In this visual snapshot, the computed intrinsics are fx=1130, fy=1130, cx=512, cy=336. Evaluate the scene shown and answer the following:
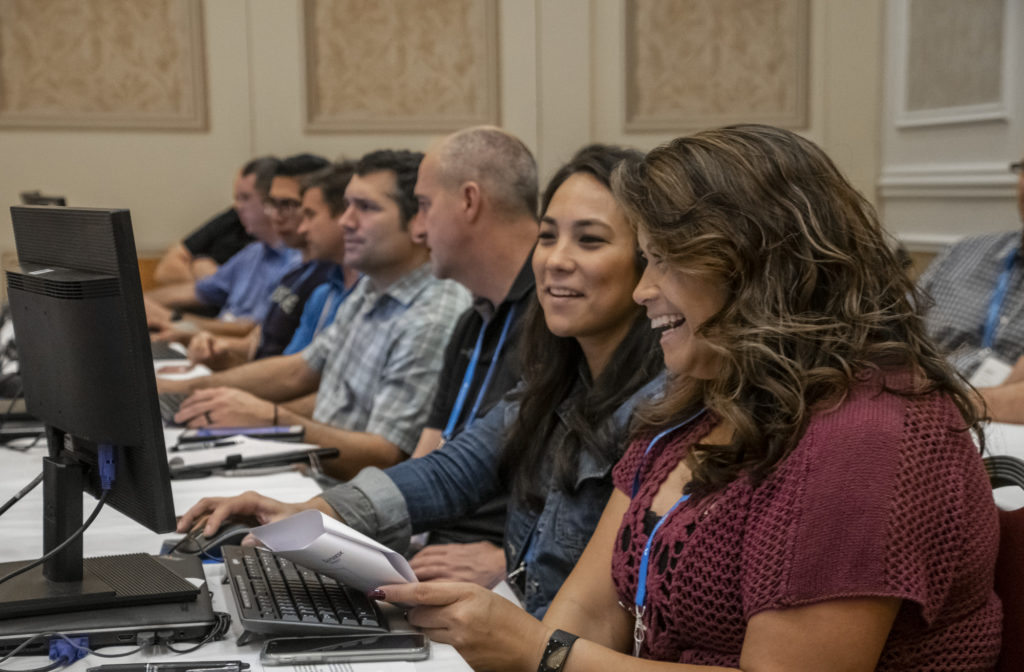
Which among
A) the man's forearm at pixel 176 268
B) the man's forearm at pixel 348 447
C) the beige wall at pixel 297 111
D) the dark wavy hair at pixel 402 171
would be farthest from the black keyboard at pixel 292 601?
the beige wall at pixel 297 111

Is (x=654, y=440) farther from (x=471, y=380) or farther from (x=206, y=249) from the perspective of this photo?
(x=206, y=249)

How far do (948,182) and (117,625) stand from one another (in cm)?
444

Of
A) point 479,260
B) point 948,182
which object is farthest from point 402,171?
point 948,182

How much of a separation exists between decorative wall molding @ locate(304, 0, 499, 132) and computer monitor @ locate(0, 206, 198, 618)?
180 inches

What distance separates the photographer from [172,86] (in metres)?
5.83

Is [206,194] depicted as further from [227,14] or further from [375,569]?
[375,569]

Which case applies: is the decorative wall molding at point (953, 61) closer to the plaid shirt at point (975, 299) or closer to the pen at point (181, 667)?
the plaid shirt at point (975, 299)

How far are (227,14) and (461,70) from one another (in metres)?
1.23

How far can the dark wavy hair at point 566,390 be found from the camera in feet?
5.60

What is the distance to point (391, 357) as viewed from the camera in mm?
2939

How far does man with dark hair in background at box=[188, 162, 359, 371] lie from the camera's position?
386cm

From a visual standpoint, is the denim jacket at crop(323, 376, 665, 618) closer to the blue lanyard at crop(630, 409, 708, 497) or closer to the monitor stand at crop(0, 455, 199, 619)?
the blue lanyard at crop(630, 409, 708, 497)

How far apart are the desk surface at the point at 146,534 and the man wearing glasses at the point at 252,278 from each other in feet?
7.61

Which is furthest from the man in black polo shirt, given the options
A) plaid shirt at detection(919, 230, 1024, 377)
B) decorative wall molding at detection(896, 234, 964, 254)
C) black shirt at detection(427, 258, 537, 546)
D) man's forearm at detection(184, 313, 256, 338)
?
decorative wall molding at detection(896, 234, 964, 254)
